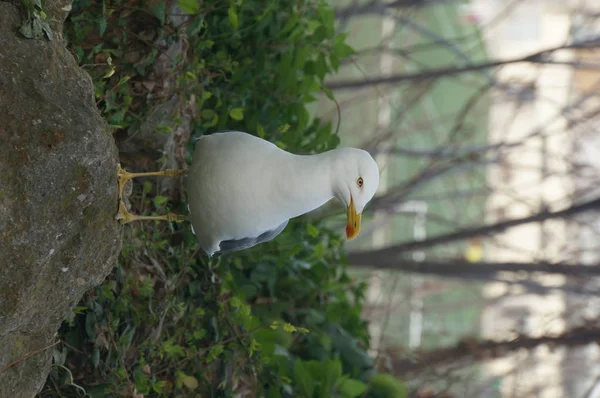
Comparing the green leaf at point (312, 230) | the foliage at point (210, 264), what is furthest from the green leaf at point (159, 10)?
the green leaf at point (312, 230)

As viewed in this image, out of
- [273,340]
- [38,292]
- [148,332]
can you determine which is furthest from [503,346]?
[38,292]

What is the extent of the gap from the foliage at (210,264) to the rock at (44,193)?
21 centimetres

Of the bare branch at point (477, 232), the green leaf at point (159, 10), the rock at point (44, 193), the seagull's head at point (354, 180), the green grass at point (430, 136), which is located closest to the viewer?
the rock at point (44, 193)

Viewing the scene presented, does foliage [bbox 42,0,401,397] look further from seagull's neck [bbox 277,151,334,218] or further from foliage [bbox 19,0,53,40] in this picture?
seagull's neck [bbox 277,151,334,218]

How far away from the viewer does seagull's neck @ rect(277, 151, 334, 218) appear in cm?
139

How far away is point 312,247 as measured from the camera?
242 cm

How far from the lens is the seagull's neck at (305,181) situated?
4.58ft

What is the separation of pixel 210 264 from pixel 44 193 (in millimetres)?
857

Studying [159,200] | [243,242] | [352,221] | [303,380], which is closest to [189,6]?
[159,200]

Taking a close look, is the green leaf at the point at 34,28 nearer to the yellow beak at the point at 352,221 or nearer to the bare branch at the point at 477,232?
the yellow beak at the point at 352,221

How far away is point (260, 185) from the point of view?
1.42 meters

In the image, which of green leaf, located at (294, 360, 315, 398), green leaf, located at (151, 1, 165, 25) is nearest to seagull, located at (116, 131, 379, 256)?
green leaf, located at (151, 1, 165, 25)

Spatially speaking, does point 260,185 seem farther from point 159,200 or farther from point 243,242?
point 159,200

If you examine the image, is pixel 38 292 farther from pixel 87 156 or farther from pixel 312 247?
pixel 312 247
